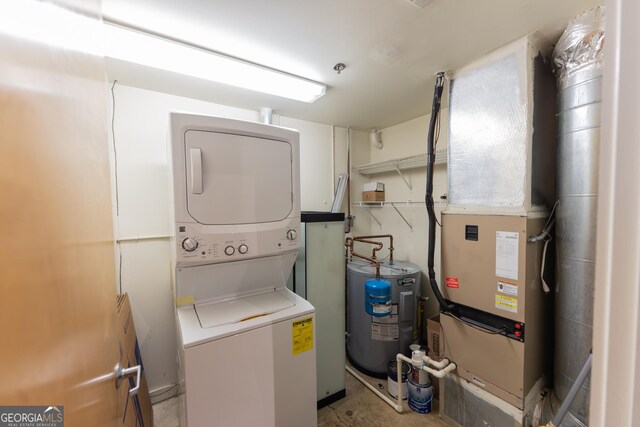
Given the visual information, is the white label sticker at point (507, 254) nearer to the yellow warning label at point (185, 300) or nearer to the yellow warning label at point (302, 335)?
the yellow warning label at point (302, 335)

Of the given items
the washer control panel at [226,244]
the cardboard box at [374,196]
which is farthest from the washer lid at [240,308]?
the cardboard box at [374,196]

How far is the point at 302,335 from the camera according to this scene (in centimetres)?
136

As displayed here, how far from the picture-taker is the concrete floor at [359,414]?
70.3 inches

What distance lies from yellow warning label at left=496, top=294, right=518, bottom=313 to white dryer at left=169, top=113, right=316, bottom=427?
3.61 ft

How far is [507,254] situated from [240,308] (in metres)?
1.54

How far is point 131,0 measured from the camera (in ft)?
3.64

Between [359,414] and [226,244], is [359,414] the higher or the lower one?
the lower one

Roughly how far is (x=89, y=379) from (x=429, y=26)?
1.89 meters

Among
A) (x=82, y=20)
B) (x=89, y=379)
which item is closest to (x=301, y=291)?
(x=89, y=379)

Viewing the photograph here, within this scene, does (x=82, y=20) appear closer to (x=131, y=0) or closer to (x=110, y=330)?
(x=131, y=0)

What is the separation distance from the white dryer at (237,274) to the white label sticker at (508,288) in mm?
1112

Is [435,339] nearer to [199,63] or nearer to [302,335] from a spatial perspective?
[302,335]

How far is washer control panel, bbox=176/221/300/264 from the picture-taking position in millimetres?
1196

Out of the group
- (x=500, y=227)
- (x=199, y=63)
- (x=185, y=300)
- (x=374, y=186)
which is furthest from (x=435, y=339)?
(x=199, y=63)
